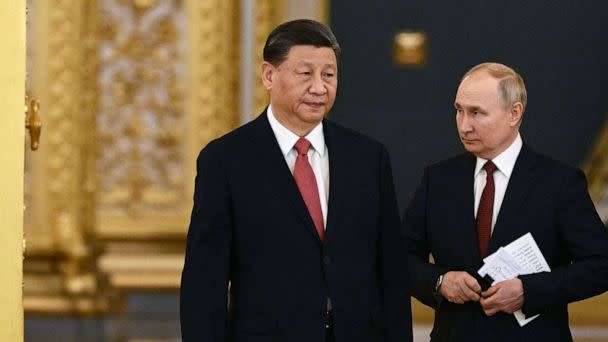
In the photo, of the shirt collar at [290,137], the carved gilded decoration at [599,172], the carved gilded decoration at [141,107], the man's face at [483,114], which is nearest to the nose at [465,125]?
the man's face at [483,114]

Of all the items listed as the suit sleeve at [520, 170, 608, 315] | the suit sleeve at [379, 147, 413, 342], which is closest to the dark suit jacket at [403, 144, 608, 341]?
the suit sleeve at [520, 170, 608, 315]

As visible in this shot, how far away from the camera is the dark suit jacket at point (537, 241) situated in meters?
3.56

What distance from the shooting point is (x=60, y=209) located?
26.7ft

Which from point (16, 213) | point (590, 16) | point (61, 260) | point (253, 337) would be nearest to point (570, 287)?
point (253, 337)

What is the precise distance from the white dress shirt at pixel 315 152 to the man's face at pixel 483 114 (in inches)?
19.1

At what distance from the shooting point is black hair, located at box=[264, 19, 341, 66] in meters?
3.17

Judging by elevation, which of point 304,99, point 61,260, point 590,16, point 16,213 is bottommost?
point 61,260

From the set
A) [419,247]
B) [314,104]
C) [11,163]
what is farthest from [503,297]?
[11,163]

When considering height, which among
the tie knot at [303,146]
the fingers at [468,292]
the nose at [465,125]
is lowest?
the fingers at [468,292]

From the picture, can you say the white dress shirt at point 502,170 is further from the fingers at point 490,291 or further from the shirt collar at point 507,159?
the fingers at point 490,291

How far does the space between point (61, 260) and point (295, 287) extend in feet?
16.4

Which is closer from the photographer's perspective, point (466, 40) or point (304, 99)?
point (304, 99)

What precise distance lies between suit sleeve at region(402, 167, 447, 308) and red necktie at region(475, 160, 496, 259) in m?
0.12

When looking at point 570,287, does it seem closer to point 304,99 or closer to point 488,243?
point 488,243
